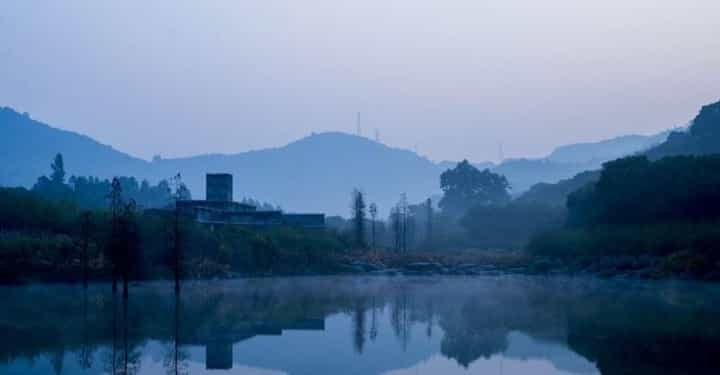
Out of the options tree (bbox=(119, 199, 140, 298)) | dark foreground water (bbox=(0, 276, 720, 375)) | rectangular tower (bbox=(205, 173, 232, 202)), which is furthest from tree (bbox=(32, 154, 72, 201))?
dark foreground water (bbox=(0, 276, 720, 375))

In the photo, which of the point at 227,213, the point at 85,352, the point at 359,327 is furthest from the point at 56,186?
the point at 85,352

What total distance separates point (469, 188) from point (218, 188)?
61.4 metres

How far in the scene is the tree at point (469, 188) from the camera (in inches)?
4688

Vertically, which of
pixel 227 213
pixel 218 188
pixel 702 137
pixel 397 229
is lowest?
pixel 397 229

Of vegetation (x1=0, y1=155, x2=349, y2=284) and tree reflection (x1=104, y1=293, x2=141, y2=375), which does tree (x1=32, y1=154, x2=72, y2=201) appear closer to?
vegetation (x1=0, y1=155, x2=349, y2=284)

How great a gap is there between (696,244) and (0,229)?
35600 millimetres

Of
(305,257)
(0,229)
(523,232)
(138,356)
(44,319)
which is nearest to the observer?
(138,356)

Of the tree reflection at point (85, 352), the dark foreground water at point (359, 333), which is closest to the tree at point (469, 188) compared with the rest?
the dark foreground water at point (359, 333)

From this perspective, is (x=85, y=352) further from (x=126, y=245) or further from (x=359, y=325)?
(x=126, y=245)

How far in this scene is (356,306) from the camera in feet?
87.4

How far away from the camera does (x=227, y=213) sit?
57875 millimetres

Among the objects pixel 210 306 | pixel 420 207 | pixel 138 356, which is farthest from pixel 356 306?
pixel 420 207

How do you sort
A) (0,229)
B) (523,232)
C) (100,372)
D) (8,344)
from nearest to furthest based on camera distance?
(100,372), (8,344), (0,229), (523,232)

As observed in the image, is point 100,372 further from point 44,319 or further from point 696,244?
point 696,244
